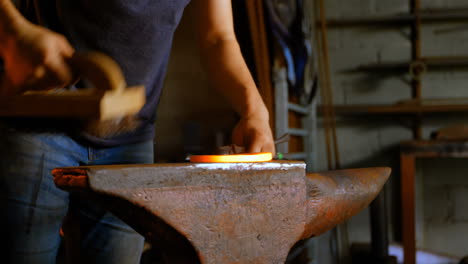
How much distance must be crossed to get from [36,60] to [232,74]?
523 millimetres

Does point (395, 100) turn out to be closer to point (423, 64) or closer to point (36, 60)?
point (423, 64)

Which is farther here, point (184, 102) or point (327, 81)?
point (184, 102)

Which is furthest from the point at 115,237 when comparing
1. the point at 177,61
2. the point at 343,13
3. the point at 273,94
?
the point at 343,13

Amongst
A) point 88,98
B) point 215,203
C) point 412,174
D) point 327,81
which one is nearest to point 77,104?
point 88,98

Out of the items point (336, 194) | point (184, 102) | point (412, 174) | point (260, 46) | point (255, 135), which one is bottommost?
point (412, 174)

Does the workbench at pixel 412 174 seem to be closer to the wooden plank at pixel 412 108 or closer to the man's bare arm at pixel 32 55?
the wooden plank at pixel 412 108

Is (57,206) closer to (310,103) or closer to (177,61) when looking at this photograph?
(310,103)

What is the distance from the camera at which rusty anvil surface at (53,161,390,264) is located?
1.95 feet

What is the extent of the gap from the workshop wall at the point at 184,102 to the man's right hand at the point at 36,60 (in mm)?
2777

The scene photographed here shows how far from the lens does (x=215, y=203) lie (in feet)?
2.19

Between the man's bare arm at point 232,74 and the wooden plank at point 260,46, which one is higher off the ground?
the wooden plank at point 260,46

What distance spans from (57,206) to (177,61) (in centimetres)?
288

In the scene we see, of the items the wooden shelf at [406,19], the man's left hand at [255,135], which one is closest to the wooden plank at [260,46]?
the wooden shelf at [406,19]

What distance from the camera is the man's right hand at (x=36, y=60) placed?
0.65m
